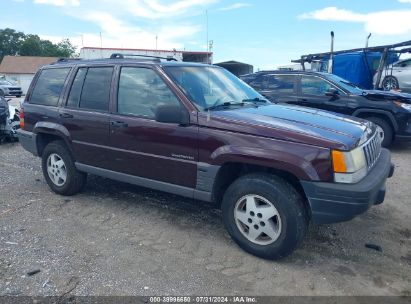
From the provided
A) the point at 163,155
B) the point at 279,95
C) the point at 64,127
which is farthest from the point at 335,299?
the point at 279,95

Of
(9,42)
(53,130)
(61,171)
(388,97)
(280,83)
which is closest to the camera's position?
(53,130)

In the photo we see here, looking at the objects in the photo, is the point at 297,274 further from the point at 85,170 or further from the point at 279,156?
the point at 85,170

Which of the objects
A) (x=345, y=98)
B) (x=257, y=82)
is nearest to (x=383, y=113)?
(x=345, y=98)

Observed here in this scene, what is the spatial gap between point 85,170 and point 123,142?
0.90 m

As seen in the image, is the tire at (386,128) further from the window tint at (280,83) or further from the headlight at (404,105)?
the window tint at (280,83)

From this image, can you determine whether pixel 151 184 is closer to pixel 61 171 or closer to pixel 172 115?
pixel 172 115

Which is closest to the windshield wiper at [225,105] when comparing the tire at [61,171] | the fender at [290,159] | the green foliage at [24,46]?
the fender at [290,159]

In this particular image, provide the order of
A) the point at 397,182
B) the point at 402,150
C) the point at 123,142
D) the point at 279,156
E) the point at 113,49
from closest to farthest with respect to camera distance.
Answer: the point at 279,156 < the point at 123,142 < the point at 397,182 < the point at 402,150 < the point at 113,49

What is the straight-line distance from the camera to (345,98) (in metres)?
7.79

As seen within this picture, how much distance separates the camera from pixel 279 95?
27.8ft

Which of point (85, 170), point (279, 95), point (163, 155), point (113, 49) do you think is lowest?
point (85, 170)

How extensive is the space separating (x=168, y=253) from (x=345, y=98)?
5.73 meters

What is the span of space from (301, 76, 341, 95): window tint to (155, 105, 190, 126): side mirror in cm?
521

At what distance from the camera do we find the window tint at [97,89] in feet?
14.5
